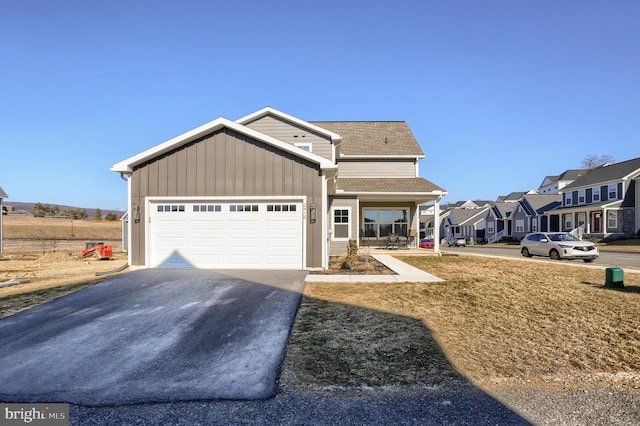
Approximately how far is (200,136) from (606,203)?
39440 mm

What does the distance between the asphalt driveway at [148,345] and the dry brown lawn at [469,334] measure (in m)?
0.62

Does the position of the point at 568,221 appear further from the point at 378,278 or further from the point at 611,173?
the point at 378,278

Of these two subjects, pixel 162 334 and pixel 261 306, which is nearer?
pixel 162 334

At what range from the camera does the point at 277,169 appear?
37.2ft

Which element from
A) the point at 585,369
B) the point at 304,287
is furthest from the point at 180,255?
the point at 585,369

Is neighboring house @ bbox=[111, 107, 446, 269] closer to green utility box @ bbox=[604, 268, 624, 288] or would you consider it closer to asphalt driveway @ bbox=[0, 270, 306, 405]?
asphalt driveway @ bbox=[0, 270, 306, 405]

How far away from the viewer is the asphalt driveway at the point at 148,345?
3705mm

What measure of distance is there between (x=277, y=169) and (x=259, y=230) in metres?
2.20

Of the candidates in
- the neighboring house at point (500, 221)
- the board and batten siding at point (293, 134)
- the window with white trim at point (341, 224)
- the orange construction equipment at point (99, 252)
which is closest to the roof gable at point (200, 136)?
the board and batten siding at point (293, 134)

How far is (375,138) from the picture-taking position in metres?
21.7

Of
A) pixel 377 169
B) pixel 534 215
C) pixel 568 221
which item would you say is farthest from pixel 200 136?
pixel 534 215

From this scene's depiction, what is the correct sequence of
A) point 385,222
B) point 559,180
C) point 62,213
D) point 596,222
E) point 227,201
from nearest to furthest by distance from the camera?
point 227,201, point 385,222, point 596,222, point 62,213, point 559,180

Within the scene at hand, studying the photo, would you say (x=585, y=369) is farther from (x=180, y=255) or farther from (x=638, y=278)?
(x=180, y=255)

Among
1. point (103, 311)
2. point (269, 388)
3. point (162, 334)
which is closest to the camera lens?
point (269, 388)
